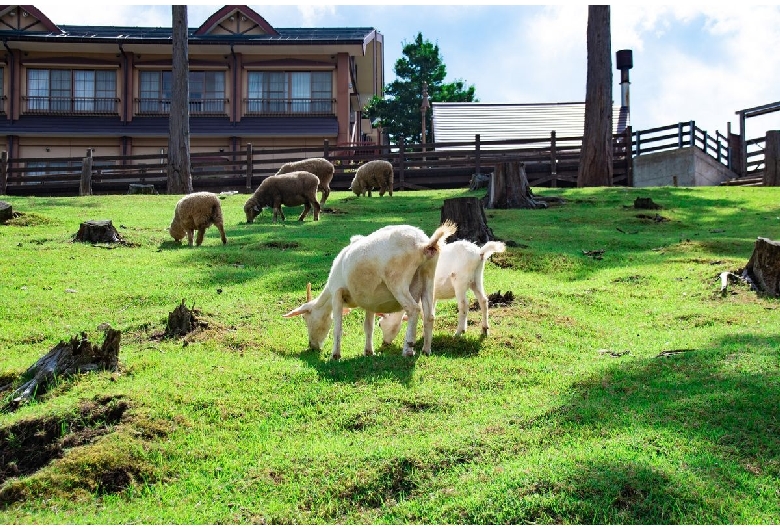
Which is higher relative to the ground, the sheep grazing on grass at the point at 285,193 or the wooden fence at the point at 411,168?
the wooden fence at the point at 411,168

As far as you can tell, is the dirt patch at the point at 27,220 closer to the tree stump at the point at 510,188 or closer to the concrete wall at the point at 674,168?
the tree stump at the point at 510,188

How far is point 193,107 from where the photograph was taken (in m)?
40.2

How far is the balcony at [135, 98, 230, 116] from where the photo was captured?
130 feet

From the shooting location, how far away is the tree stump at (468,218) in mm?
13703

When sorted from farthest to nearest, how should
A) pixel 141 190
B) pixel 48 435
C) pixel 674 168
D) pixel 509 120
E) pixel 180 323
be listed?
1. pixel 509 120
2. pixel 674 168
3. pixel 141 190
4. pixel 180 323
5. pixel 48 435

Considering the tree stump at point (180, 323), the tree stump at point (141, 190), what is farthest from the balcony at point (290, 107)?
the tree stump at point (180, 323)

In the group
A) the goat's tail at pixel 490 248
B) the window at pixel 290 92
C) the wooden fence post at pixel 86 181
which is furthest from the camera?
the window at pixel 290 92

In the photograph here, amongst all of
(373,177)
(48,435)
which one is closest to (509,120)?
(373,177)

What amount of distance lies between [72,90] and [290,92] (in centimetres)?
1044

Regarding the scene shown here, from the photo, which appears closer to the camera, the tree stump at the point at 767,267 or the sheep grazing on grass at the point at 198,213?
the tree stump at the point at 767,267

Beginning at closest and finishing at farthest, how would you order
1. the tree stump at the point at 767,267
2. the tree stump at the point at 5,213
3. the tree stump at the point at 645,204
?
the tree stump at the point at 767,267 → the tree stump at the point at 5,213 → the tree stump at the point at 645,204

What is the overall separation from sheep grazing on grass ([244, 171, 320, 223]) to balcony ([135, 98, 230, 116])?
72.4ft

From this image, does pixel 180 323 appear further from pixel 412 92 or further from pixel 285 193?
pixel 412 92

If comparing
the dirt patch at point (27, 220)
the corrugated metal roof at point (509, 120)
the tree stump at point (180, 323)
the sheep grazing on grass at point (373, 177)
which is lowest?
the tree stump at point (180, 323)
